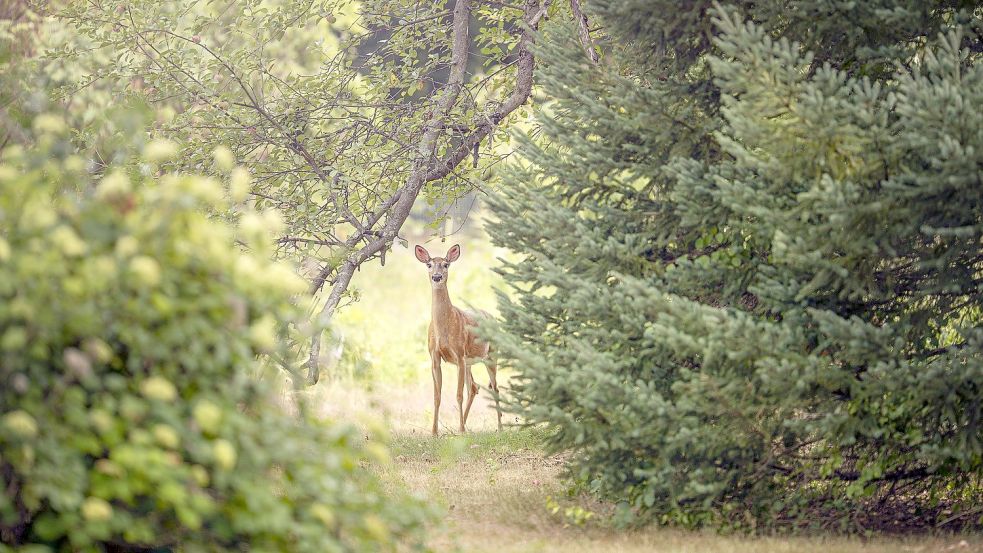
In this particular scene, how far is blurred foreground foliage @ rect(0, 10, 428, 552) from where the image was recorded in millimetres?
4301

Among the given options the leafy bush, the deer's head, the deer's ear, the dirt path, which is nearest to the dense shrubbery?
the dirt path

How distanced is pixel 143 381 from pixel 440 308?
302 inches

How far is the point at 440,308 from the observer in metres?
12.1

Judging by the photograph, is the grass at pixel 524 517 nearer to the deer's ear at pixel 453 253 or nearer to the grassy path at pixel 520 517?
the grassy path at pixel 520 517

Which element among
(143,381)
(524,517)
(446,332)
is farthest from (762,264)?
(446,332)

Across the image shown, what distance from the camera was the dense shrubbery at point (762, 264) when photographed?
20.1ft

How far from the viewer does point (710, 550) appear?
21.0 feet

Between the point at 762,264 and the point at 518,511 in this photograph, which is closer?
the point at 762,264

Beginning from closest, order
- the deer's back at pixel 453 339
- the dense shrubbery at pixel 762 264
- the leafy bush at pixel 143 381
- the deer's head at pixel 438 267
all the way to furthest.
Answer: the leafy bush at pixel 143 381, the dense shrubbery at pixel 762 264, the deer's head at pixel 438 267, the deer's back at pixel 453 339

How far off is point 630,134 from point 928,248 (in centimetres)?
221

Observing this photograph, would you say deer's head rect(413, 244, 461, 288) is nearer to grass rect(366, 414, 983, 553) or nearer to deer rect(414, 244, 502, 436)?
deer rect(414, 244, 502, 436)

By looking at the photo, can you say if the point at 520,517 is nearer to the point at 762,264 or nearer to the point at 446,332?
the point at 762,264

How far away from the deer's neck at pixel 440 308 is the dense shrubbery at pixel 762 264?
4.10m

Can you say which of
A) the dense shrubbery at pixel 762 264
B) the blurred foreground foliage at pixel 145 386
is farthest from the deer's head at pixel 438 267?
the blurred foreground foliage at pixel 145 386
